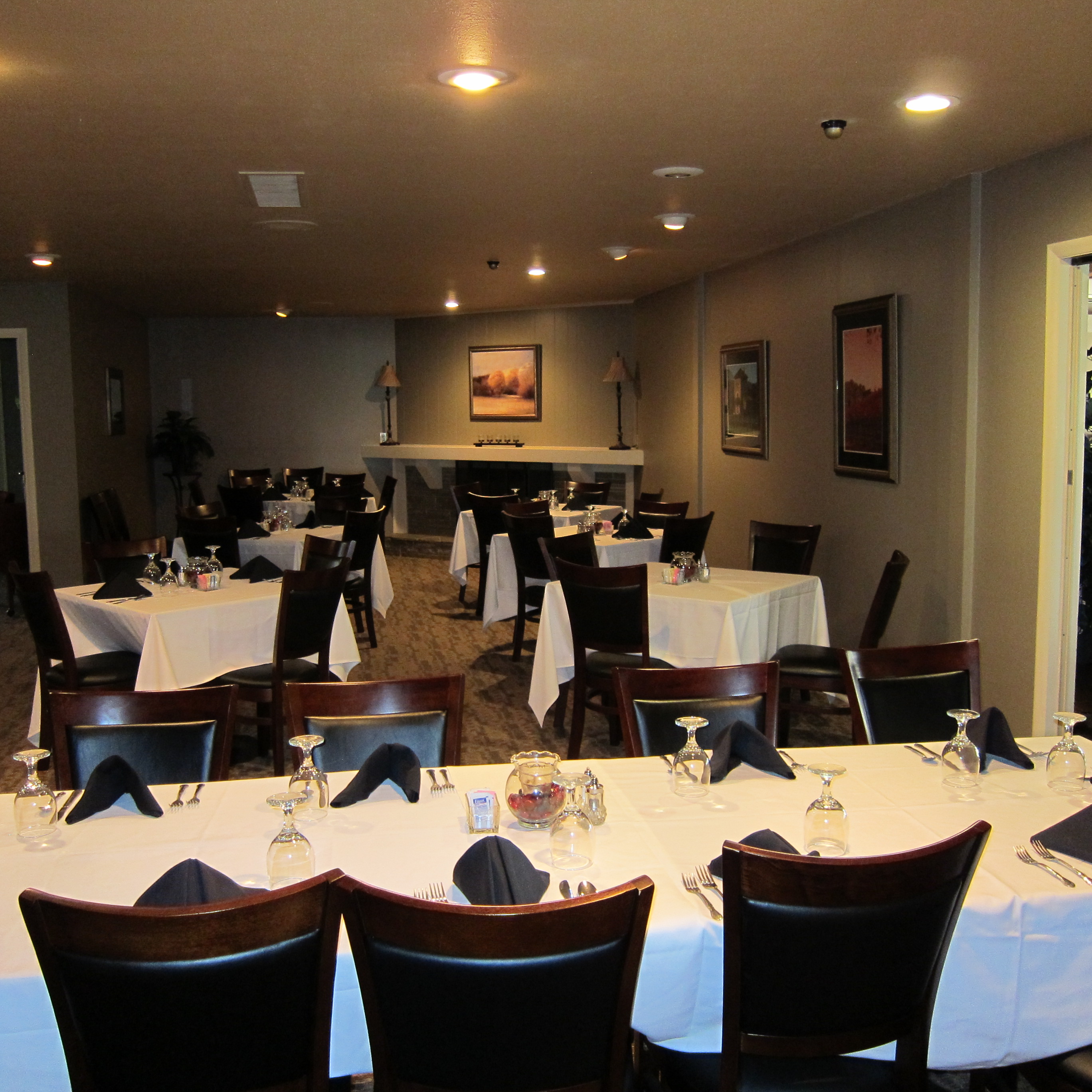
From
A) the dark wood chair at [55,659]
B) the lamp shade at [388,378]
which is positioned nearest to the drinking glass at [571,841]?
the dark wood chair at [55,659]

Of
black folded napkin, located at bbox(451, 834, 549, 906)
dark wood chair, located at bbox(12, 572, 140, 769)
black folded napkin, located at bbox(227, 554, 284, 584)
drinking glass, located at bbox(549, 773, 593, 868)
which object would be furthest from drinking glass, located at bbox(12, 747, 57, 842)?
black folded napkin, located at bbox(227, 554, 284, 584)

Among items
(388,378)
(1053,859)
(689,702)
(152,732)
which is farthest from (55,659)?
(388,378)

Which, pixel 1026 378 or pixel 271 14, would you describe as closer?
pixel 271 14

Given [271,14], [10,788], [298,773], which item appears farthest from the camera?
[10,788]

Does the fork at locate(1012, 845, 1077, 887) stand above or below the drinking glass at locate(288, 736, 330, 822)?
below

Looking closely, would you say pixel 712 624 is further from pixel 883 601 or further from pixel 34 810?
pixel 34 810

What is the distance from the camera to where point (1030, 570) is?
15.3 feet

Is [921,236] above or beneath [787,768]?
above

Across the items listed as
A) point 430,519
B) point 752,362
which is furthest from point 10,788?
point 430,519

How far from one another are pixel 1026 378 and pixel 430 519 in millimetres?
8939

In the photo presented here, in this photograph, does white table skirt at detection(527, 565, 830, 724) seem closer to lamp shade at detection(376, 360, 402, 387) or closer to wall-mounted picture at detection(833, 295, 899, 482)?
wall-mounted picture at detection(833, 295, 899, 482)

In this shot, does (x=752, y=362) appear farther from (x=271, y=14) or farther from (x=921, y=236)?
(x=271, y=14)

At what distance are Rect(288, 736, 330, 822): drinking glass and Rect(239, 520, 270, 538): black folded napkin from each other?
16.7 feet

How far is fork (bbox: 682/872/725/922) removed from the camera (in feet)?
5.92
